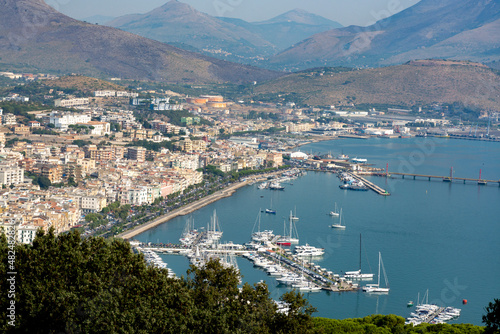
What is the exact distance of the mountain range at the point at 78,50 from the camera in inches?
1704

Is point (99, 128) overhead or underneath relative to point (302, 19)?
underneath

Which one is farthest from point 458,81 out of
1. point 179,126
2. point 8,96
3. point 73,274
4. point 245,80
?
point 73,274

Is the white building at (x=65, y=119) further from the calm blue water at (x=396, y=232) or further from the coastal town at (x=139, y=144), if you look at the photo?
the calm blue water at (x=396, y=232)

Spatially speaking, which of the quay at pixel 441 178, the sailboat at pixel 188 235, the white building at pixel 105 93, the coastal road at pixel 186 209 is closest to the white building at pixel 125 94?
the white building at pixel 105 93

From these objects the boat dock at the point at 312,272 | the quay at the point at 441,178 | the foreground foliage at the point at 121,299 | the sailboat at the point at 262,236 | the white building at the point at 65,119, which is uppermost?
the white building at the point at 65,119

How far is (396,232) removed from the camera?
13.7m

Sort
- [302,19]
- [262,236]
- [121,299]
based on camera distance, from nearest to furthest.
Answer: [121,299] < [262,236] < [302,19]

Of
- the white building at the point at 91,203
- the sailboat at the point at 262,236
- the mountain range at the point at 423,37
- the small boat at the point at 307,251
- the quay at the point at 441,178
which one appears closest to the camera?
the small boat at the point at 307,251

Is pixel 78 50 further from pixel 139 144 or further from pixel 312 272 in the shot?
pixel 312 272

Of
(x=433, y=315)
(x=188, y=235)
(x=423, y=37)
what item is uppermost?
(x=423, y=37)

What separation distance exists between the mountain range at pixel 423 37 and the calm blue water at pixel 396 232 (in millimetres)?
41402

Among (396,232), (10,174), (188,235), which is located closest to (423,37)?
(396,232)

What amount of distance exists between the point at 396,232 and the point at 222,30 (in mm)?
67405

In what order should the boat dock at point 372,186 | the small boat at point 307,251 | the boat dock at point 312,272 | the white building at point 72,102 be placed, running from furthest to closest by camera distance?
the white building at point 72,102 → the boat dock at point 372,186 → the small boat at point 307,251 → the boat dock at point 312,272
